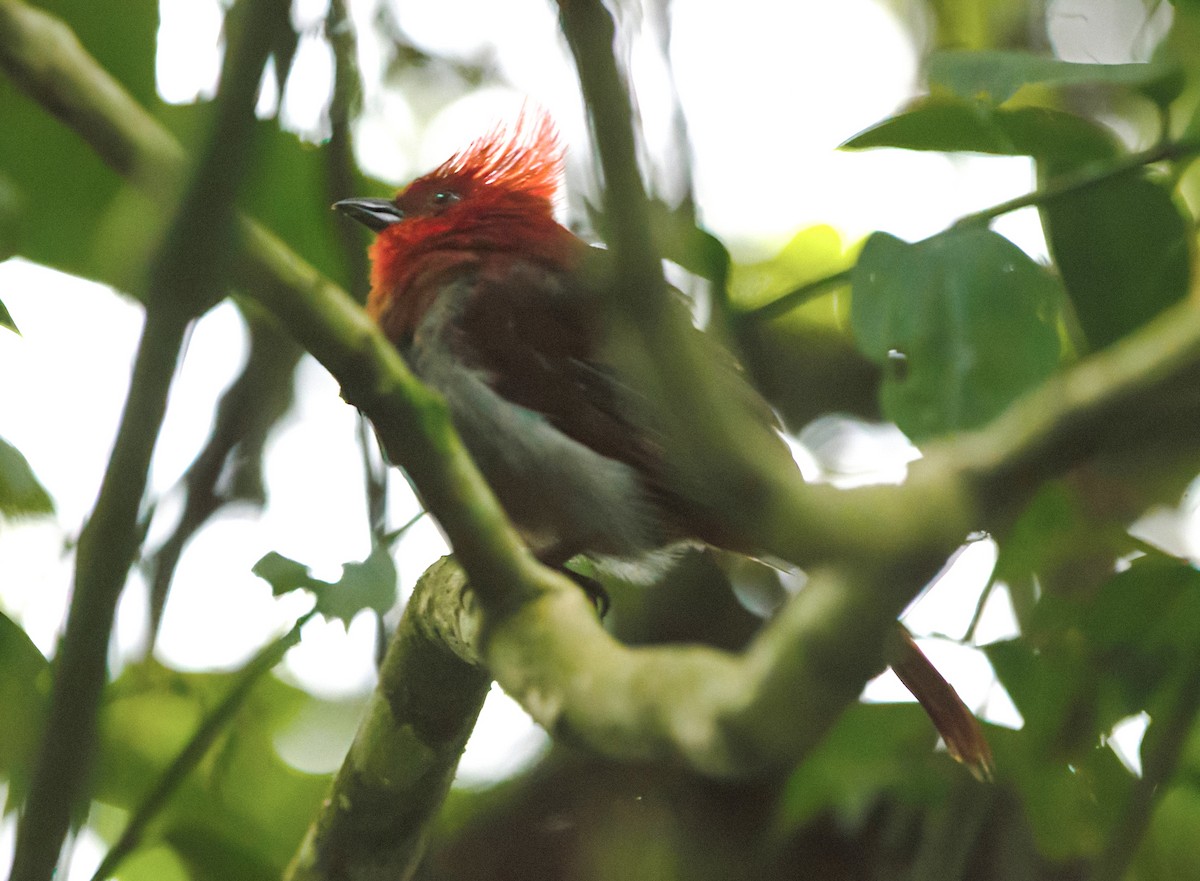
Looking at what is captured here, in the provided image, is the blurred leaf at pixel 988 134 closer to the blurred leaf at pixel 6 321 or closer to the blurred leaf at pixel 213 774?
the blurred leaf at pixel 6 321

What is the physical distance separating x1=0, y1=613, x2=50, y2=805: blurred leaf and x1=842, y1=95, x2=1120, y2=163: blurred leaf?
1.31m

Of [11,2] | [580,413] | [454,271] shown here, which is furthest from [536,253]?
[11,2]

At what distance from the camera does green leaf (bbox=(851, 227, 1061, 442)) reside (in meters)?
1.58

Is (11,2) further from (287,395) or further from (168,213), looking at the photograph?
(287,395)

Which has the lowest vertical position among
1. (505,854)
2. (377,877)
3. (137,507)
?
(505,854)

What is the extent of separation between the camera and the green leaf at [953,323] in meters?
1.58

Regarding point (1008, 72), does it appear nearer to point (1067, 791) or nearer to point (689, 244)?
point (689, 244)

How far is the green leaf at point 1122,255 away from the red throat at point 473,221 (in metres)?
1.18

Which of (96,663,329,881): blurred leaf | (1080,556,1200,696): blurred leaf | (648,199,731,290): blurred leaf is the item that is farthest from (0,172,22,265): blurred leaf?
(1080,556,1200,696): blurred leaf

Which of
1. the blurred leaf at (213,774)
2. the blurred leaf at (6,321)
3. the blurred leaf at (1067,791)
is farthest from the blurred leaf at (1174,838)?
the blurred leaf at (6,321)

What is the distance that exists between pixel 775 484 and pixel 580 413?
1.71 metres

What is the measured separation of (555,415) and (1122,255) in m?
1.10

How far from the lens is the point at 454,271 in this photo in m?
2.85

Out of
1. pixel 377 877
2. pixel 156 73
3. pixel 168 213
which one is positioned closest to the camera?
pixel 168 213
